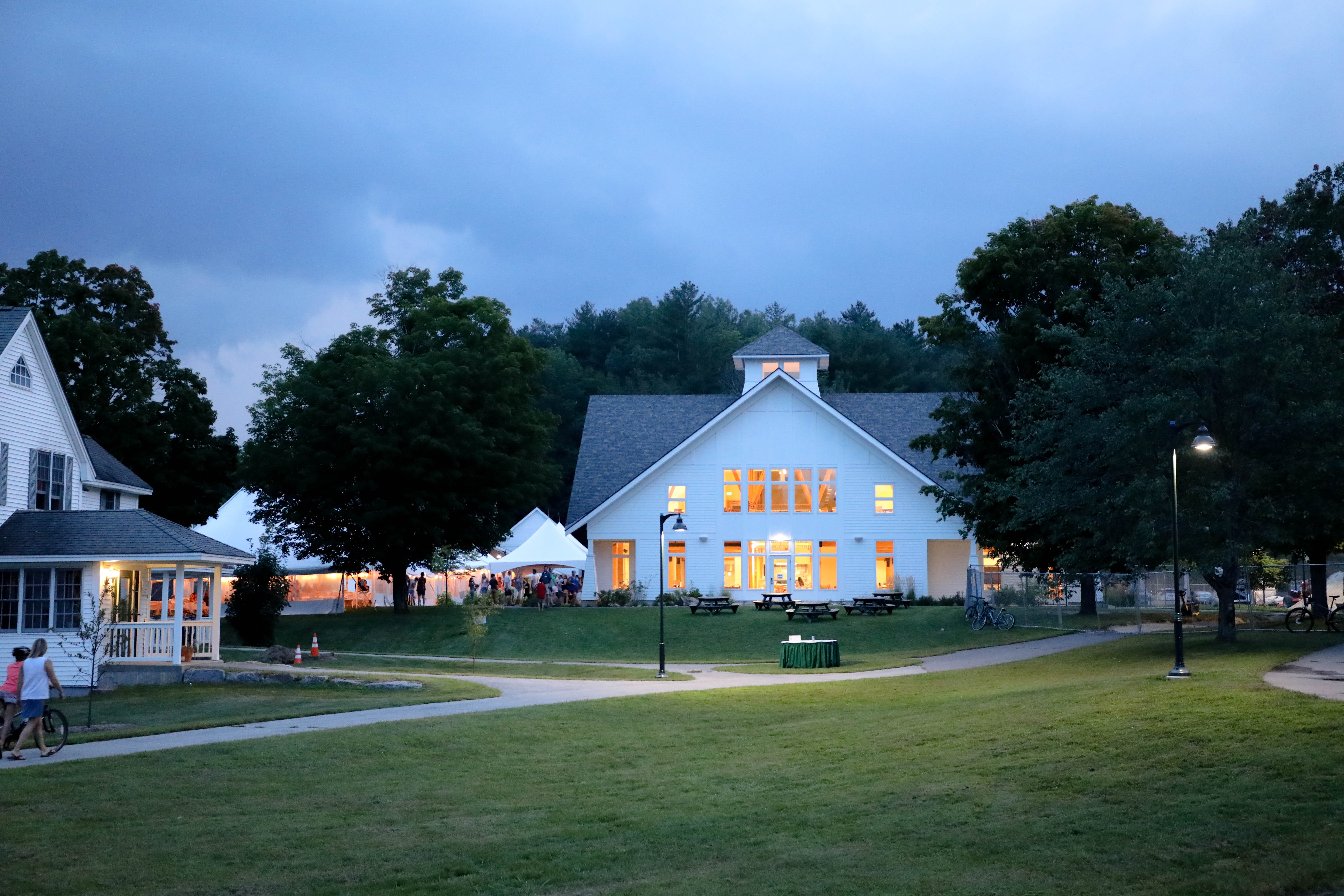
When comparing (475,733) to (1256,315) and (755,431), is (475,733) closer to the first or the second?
(1256,315)

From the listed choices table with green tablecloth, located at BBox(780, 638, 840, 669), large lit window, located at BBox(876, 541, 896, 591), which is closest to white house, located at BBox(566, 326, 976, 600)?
large lit window, located at BBox(876, 541, 896, 591)

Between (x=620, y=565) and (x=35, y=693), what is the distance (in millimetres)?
36809

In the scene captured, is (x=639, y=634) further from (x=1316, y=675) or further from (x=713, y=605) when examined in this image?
(x=1316, y=675)

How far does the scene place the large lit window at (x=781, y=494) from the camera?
51.9 m

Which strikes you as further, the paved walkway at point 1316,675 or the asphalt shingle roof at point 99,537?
the asphalt shingle roof at point 99,537

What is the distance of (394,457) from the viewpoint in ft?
154

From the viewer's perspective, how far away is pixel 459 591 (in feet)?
196

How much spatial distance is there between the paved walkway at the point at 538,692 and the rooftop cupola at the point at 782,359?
21512 mm

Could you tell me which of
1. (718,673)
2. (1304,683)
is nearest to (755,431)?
(718,673)

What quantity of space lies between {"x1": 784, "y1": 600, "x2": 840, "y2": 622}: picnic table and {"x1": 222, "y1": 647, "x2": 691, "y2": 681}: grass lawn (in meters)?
10.3

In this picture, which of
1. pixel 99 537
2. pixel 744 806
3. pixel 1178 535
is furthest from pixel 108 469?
pixel 744 806

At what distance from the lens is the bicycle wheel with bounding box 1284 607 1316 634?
29859 mm

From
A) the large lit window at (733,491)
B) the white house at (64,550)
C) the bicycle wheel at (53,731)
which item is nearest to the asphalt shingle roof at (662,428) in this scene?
the large lit window at (733,491)

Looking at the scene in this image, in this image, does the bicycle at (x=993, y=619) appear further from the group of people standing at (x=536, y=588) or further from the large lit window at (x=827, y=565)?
the group of people standing at (x=536, y=588)
